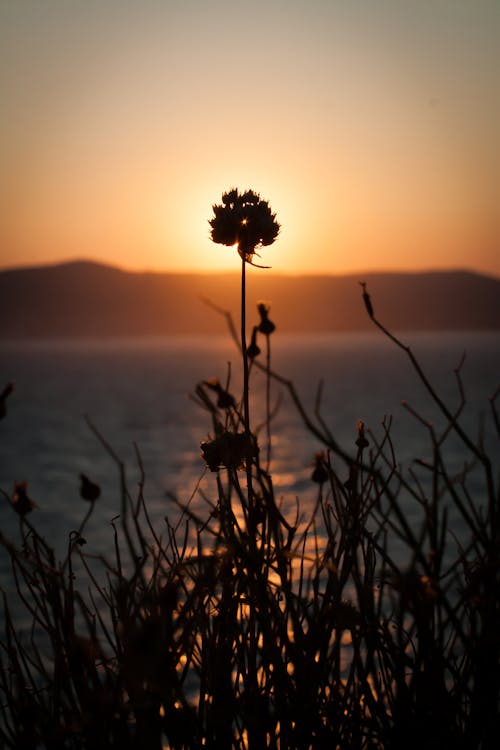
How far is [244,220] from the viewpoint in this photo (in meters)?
1.82

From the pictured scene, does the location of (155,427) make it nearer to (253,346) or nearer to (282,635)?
(253,346)

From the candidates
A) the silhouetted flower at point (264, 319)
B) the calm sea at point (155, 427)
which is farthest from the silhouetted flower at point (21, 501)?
the silhouetted flower at point (264, 319)

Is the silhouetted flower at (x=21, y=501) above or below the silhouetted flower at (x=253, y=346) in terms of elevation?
below

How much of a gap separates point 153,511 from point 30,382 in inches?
4314

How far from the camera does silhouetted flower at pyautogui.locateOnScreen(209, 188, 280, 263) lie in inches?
70.7

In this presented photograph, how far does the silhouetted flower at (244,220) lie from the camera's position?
180cm

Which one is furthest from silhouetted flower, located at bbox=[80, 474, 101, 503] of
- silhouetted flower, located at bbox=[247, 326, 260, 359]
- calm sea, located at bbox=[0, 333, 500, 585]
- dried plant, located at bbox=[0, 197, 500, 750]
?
silhouetted flower, located at bbox=[247, 326, 260, 359]

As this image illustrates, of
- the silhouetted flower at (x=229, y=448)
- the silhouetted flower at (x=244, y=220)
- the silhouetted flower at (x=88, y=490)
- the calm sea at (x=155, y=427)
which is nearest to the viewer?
the silhouetted flower at (x=229, y=448)

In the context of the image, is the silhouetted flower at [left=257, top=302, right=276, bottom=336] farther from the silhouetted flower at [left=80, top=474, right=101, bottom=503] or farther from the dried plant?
the silhouetted flower at [left=80, top=474, right=101, bottom=503]

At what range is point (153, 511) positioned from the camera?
30.1 metres

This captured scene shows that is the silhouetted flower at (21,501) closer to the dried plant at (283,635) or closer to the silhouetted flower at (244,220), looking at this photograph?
the dried plant at (283,635)

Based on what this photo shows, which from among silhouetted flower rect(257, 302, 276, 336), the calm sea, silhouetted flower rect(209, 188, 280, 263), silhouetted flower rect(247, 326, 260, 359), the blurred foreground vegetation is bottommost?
the calm sea

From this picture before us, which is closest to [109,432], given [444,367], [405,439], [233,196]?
[405,439]

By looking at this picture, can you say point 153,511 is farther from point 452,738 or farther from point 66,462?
point 452,738
